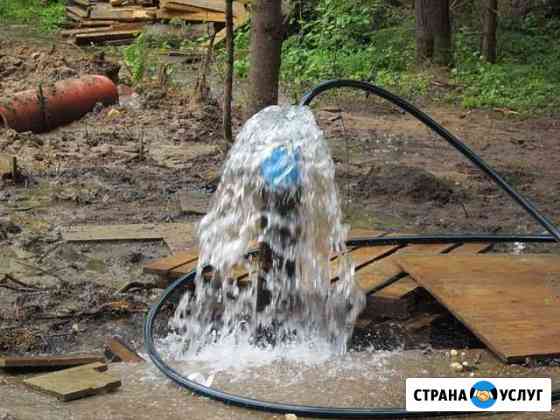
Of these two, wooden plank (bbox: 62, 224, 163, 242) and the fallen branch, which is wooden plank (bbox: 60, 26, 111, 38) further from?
the fallen branch

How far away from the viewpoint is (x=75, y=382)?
4.33 metres

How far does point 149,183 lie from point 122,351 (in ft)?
12.4

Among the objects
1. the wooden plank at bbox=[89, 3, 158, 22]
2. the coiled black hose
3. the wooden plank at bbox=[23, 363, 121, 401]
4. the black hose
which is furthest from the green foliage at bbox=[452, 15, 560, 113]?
the wooden plank at bbox=[23, 363, 121, 401]

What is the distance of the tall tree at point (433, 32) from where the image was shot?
15359 millimetres

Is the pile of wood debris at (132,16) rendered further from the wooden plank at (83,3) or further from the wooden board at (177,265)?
the wooden board at (177,265)

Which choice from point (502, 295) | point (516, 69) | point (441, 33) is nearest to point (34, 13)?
point (441, 33)

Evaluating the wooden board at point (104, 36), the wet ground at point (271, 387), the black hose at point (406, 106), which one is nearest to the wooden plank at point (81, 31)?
the wooden board at point (104, 36)

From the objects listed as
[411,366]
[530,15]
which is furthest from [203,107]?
[530,15]

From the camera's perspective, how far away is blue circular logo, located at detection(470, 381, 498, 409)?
4.11 metres

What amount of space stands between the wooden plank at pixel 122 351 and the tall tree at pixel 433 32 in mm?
10952

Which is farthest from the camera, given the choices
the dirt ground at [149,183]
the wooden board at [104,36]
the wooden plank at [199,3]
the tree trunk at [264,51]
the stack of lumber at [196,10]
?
the wooden plank at [199,3]

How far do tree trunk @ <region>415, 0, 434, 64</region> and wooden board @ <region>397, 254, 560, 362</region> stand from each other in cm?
990

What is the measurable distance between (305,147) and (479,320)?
118 cm

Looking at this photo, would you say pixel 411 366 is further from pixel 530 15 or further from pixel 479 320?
pixel 530 15
